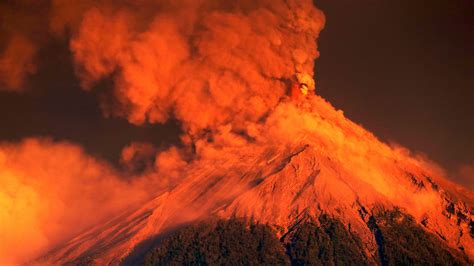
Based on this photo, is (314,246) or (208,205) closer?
(314,246)

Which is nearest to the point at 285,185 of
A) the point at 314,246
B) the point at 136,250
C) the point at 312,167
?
the point at 312,167

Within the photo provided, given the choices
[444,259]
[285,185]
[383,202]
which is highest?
[285,185]

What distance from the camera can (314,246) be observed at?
84.1 meters

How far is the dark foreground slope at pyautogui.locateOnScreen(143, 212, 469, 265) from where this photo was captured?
273ft

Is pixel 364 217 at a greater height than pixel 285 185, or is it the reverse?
pixel 285 185

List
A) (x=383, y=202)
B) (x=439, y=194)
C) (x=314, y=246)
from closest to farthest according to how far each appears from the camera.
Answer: (x=314, y=246)
(x=383, y=202)
(x=439, y=194)

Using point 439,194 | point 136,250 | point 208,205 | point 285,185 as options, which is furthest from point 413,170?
point 136,250

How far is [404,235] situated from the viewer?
87.7 m

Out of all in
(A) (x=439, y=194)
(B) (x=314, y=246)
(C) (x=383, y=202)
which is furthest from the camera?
(A) (x=439, y=194)

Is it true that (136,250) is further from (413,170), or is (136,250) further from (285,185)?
(413,170)

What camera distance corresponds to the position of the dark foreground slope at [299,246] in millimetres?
83312

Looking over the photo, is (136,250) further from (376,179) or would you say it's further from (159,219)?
(376,179)

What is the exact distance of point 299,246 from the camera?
83.9m

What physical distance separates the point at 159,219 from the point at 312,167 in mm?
18835
